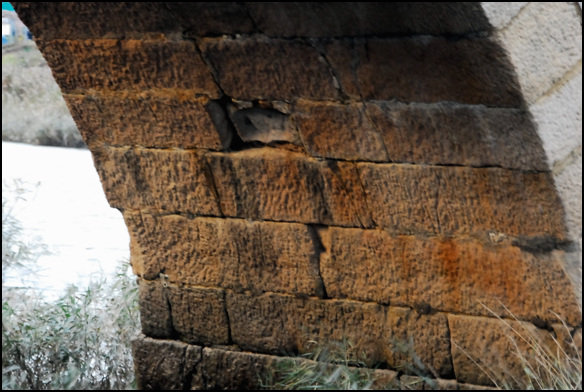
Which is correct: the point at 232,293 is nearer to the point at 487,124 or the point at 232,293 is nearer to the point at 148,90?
the point at 148,90

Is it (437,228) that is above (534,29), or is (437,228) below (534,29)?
below

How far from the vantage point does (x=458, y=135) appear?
3.55 m

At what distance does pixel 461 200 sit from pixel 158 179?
1577 mm

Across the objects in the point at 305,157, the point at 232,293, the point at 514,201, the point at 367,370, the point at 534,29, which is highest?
the point at 534,29

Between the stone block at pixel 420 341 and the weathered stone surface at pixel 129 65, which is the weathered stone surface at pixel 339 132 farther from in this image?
the stone block at pixel 420 341

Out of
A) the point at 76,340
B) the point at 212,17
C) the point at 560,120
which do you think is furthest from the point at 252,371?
the point at 560,120

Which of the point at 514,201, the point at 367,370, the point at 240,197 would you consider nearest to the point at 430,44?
the point at 514,201

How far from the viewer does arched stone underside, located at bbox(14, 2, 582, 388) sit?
10.9 feet

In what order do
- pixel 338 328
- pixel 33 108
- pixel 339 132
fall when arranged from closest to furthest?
pixel 339 132, pixel 338 328, pixel 33 108

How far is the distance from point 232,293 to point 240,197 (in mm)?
613

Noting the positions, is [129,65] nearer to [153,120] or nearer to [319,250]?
[153,120]

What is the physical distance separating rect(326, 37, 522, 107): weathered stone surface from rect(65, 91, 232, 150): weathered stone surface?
789 mm

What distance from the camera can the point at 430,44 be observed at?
10.5 ft

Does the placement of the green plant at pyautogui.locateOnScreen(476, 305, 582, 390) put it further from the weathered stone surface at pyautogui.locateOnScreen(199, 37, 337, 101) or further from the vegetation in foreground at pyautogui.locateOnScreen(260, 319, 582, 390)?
the weathered stone surface at pyautogui.locateOnScreen(199, 37, 337, 101)
